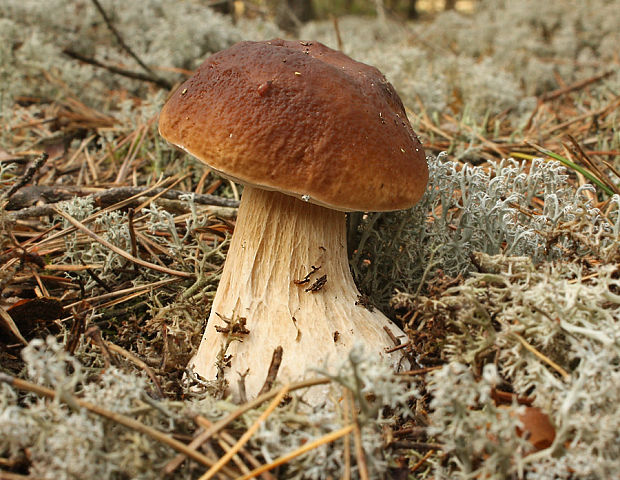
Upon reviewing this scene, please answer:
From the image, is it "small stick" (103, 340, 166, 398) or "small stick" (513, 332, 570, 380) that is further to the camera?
"small stick" (103, 340, 166, 398)

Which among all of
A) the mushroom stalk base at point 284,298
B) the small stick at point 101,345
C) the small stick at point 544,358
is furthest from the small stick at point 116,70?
the small stick at point 544,358

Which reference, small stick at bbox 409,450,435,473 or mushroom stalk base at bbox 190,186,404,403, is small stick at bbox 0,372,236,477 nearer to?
mushroom stalk base at bbox 190,186,404,403

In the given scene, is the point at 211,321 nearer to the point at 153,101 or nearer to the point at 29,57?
the point at 153,101

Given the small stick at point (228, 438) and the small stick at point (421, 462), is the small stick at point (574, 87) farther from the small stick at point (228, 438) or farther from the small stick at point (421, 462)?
the small stick at point (228, 438)

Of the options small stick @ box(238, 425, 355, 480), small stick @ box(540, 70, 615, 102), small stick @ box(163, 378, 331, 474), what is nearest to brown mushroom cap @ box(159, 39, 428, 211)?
small stick @ box(163, 378, 331, 474)

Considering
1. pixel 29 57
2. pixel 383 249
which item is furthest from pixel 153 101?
pixel 383 249

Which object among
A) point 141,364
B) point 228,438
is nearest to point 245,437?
point 228,438
